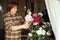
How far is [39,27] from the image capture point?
2309 millimetres

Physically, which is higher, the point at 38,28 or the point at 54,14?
the point at 54,14

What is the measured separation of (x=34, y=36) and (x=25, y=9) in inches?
17.0

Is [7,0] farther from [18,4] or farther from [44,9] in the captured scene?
[44,9]

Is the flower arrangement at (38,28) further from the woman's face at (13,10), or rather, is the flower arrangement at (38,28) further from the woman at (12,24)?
the woman's face at (13,10)

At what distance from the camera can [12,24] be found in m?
2.36

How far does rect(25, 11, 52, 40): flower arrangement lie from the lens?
89.4 inches

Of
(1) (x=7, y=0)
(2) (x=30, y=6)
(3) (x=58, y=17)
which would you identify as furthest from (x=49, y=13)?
(1) (x=7, y=0)

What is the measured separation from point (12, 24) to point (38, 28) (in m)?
0.30

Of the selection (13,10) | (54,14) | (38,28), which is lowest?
(38,28)

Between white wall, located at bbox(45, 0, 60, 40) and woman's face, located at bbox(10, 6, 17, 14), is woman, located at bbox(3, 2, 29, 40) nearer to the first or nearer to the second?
woman's face, located at bbox(10, 6, 17, 14)

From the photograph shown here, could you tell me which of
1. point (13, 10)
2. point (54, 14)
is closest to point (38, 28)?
point (54, 14)

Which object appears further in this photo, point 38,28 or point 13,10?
point 13,10

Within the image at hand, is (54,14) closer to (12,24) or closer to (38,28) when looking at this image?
(38,28)

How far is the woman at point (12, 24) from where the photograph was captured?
237cm
